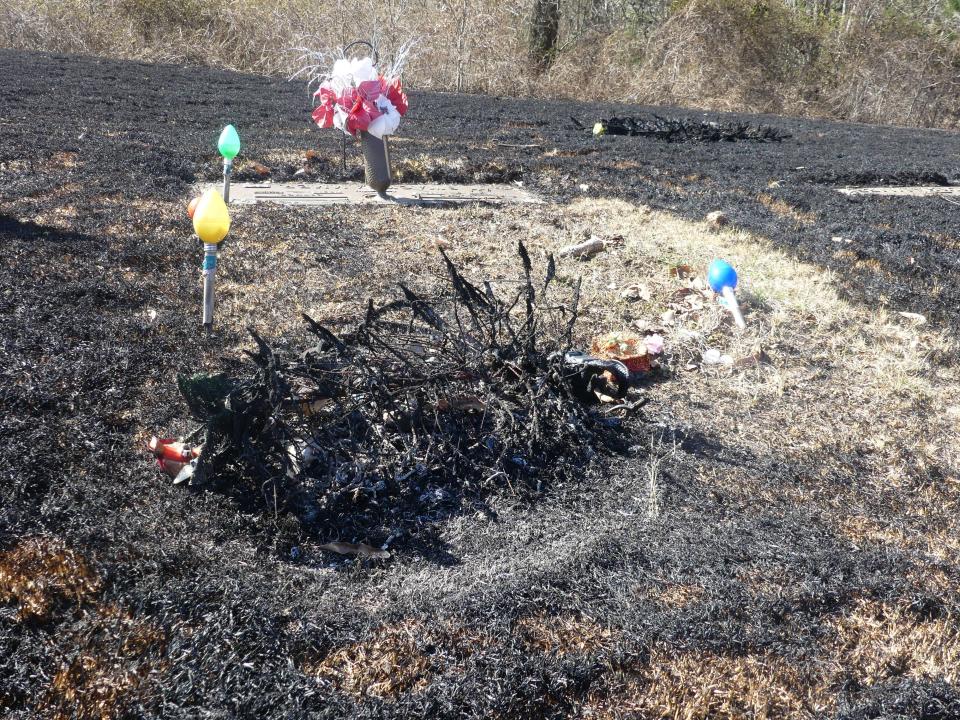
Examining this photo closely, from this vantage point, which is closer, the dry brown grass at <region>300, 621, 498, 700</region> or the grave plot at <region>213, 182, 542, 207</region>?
the dry brown grass at <region>300, 621, 498, 700</region>

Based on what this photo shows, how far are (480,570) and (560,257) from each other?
3395 mm

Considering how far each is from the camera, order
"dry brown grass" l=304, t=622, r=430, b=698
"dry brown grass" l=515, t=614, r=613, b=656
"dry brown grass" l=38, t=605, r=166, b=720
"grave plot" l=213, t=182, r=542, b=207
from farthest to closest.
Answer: "grave plot" l=213, t=182, r=542, b=207 < "dry brown grass" l=515, t=614, r=613, b=656 < "dry brown grass" l=304, t=622, r=430, b=698 < "dry brown grass" l=38, t=605, r=166, b=720

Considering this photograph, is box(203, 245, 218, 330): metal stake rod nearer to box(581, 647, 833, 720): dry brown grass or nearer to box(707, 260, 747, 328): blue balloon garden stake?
box(581, 647, 833, 720): dry brown grass

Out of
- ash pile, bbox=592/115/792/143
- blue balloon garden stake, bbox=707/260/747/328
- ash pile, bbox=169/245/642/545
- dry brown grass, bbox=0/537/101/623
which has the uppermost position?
ash pile, bbox=592/115/792/143

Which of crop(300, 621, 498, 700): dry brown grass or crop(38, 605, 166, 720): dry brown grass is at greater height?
crop(38, 605, 166, 720): dry brown grass

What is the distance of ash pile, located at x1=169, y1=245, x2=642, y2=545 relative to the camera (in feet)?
9.02

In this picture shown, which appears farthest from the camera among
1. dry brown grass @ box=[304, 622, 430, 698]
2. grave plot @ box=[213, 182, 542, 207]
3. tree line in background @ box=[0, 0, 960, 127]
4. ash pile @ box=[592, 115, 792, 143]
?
tree line in background @ box=[0, 0, 960, 127]

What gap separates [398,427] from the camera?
9.69ft

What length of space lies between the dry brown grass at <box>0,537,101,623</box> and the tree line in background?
14.4 m

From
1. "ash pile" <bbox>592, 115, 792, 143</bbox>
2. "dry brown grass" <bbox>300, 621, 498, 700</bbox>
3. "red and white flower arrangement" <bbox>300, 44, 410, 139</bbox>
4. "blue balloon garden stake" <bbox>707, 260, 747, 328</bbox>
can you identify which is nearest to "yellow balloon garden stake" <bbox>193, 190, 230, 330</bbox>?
"dry brown grass" <bbox>300, 621, 498, 700</bbox>

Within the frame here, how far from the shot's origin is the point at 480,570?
2.50m

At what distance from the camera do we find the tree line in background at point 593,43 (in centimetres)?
1630

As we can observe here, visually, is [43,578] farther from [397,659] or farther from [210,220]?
[210,220]

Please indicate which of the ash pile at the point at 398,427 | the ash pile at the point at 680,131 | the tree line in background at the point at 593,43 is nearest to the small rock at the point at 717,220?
the ash pile at the point at 398,427
